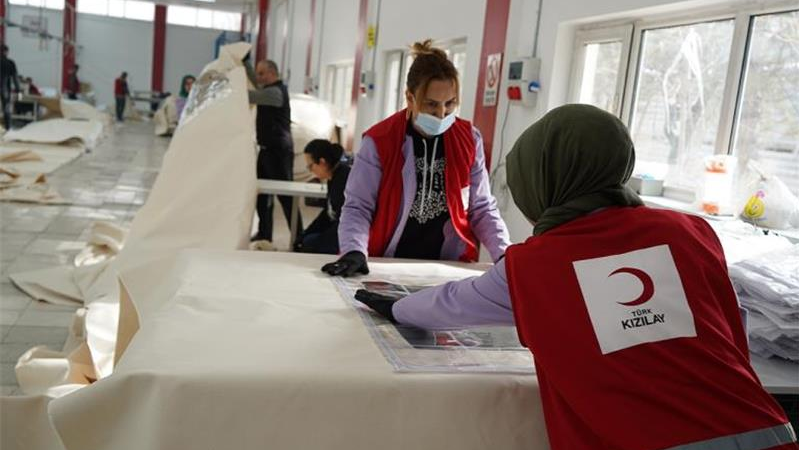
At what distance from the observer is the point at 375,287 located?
180cm

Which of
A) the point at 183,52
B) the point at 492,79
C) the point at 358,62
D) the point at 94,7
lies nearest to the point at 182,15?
the point at 183,52

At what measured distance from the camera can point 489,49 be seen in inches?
188

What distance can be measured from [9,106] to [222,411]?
13140mm

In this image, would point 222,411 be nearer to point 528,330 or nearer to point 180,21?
point 528,330

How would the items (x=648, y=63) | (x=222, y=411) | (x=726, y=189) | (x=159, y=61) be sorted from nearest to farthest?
1. (x=222, y=411)
2. (x=726, y=189)
3. (x=648, y=63)
4. (x=159, y=61)

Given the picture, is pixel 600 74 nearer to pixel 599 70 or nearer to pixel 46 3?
pixel 599 70

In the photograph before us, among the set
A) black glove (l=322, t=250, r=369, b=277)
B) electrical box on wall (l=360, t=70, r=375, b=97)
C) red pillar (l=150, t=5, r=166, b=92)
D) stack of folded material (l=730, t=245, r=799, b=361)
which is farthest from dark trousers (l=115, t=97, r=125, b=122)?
stack of folded material (l=730, t=245, r=799, b=361)

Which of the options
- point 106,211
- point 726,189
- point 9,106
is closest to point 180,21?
point 9,106

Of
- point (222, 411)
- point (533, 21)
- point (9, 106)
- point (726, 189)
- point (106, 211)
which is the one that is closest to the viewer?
point (222, 411)

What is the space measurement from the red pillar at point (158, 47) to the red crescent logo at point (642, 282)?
21.7m

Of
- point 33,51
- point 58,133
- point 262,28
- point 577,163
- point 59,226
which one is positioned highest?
point 262,28

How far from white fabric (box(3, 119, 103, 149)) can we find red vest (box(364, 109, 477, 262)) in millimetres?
9748

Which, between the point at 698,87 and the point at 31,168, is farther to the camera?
the point at 31,168

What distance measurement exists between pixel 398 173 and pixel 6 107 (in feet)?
40.8
